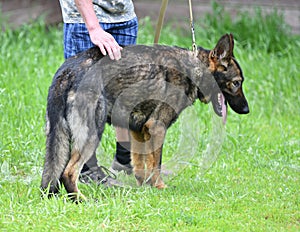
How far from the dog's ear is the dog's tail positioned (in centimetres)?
135

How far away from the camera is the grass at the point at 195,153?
393 centimetres

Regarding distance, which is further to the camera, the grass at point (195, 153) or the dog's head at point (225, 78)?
the dog's head at point (225, 78)

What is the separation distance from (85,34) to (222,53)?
3.52ft

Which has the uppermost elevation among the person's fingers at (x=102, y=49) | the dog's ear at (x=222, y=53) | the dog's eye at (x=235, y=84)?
the person's fingers at (x=102, y=49)

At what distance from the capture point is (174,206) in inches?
166

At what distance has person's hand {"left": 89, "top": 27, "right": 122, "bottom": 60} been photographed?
435 centimetres

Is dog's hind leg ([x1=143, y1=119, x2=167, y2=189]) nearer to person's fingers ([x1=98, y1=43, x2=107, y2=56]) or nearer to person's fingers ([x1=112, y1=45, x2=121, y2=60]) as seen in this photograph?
person's fingers ([x1=112, y1=45, x2=121, y2=60])

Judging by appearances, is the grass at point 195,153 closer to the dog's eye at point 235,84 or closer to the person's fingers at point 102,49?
the dog's eye at point 235,84

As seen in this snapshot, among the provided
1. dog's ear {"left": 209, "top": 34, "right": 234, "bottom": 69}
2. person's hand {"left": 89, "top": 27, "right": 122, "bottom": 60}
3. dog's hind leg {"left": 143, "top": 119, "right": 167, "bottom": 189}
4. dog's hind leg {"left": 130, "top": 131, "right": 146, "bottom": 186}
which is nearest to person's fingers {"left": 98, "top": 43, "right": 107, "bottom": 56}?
person's hand {"left": 89, "top": 27, "right": 122, "bottom": 60}

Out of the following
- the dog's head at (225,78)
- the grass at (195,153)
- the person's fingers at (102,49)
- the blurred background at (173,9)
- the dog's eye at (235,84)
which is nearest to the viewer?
the grass at (195,153)

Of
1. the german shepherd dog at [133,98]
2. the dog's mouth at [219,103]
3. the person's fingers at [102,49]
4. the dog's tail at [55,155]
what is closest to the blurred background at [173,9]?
the dog's mouth at [219,103]

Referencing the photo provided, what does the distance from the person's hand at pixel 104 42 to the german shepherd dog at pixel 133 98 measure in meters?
0.09

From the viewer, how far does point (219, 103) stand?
16.5 ft

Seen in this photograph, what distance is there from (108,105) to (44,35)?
475 cm
